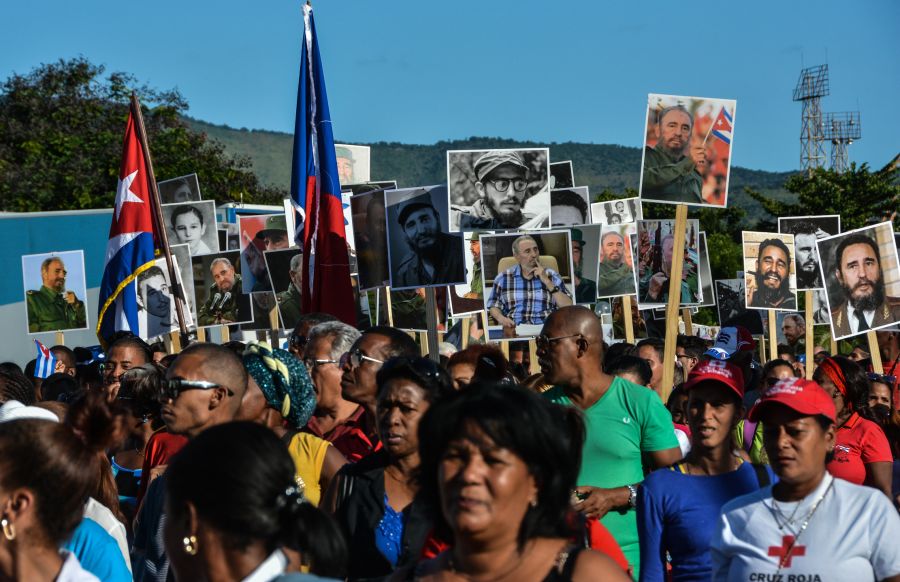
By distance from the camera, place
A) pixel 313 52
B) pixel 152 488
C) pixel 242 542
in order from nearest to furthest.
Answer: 1. pixel 242 542
2. pixel 152 488
3. pixel 313 52

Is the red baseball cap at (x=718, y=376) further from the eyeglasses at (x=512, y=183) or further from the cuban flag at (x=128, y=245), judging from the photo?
the cuban flag at (x=128, y=245)

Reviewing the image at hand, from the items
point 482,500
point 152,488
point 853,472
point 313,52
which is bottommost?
point 853,472

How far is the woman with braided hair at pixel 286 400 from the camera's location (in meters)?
4.67

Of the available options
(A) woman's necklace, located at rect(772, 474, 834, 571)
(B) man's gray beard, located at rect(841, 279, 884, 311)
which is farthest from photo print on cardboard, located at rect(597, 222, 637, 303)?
(A) woman's necklace, located at rect(772, 474, 834, 571)

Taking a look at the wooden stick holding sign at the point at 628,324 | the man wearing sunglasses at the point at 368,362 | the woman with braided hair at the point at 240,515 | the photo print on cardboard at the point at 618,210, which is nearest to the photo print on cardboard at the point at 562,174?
the photo print on cardboard at the point at 618,210

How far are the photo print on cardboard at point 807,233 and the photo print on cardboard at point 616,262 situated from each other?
2050mm

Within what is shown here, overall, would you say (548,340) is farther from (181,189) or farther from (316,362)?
(181,189)

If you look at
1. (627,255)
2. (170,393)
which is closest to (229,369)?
(170,393)

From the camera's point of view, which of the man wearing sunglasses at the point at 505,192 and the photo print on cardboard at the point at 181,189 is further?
the photo print on cardboard at the point at 181,189

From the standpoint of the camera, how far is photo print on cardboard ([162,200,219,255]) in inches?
625

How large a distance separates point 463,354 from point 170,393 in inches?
82.9

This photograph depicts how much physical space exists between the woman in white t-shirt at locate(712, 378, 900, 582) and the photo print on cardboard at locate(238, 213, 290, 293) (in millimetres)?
11632

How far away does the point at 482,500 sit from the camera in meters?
2.80

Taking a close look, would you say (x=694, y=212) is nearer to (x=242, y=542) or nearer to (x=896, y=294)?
(x=896, y=294)
